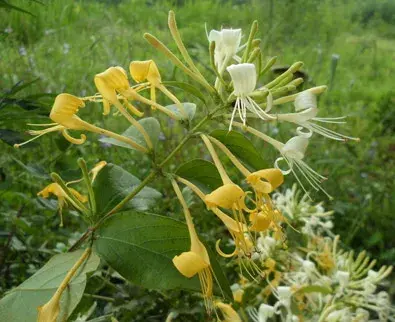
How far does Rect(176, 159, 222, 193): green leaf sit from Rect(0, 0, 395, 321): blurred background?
24 centimetres

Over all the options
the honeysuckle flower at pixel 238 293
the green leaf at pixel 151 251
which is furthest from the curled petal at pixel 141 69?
the honeysuckle flower at pixel 238 293

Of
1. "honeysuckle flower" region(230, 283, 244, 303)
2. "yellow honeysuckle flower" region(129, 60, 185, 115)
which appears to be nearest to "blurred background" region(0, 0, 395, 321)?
"honeysuckle flower" region(230, 283, 244, 303)

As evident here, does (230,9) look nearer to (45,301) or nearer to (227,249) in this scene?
(227,249)

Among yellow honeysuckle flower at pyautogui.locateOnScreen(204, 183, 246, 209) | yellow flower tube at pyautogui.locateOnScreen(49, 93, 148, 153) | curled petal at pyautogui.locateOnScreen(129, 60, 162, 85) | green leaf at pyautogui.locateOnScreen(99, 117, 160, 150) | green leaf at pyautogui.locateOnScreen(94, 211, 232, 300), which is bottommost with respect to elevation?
green leaf at pyautogui.locateOnScreen(94, 211, 232, 300)

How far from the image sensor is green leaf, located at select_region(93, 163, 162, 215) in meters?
0.57

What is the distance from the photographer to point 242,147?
0.54 m

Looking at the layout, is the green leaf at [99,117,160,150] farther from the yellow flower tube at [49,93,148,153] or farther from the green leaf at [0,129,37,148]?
the green leaf at [0,129,37,148]

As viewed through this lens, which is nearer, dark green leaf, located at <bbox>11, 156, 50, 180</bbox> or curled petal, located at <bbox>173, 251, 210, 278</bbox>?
curled petal, located at <bbox>173, 251, 210, 278</bbox>

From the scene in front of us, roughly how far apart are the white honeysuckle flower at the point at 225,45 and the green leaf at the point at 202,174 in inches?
3.0

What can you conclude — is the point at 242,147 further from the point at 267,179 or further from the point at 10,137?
the point at 10,137

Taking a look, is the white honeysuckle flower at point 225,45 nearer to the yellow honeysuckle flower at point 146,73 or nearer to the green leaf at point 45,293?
the yellow honeysuckle flower at point 146,73

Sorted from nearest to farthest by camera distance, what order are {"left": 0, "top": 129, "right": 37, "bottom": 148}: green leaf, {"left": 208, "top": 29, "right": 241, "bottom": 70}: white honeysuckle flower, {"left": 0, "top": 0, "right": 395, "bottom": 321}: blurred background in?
Answer: {"left": 208, "top": 29, "right": 241, "bottom": 70}: white honeysuckle flower
{"left": 0, "top": 129, "right": 37, "bottom": 148}: green leaf
{"left": 0, "top": 0, "right": 395, "bottom": 321}: blurred background

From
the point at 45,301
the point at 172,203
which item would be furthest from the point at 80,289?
the point at 172,203

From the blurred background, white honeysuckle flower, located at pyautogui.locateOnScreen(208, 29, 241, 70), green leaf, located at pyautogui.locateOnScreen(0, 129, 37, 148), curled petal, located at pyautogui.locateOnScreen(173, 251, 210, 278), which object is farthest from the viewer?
the blurred background
